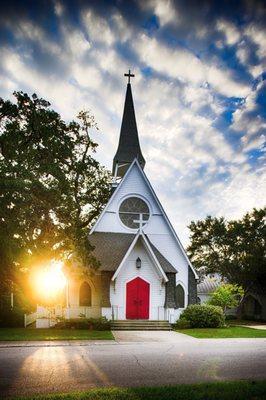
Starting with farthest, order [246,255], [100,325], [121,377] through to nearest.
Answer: [246,255]
[100,325]
[121,377]

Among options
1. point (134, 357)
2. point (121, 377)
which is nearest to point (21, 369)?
point (121, 377)

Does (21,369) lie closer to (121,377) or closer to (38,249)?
(121,377)

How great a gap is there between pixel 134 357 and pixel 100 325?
9417 mm

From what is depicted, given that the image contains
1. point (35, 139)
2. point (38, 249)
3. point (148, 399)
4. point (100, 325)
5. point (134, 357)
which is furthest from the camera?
point (100, 325)

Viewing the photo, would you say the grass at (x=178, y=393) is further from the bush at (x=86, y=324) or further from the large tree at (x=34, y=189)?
the bush at (x=86, y=324)

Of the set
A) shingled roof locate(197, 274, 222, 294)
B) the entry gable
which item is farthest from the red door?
shingled roof locate(197, 274, 222, 294)

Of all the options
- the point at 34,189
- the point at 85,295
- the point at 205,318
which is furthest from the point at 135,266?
the point at 34,189

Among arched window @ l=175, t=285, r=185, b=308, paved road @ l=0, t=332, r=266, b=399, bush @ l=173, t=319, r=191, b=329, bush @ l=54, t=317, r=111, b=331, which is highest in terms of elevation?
paved road @ l=0, t=332, r=266, b=399

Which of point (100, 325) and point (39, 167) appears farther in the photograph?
point (100, 325)

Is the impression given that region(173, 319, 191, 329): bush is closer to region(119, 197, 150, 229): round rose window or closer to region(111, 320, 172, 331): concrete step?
region(111, 320, 172, 331): concrete step

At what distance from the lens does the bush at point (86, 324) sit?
19406 mm

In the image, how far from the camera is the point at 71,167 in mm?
16781

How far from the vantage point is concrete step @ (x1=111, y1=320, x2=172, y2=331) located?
20172 millimetres

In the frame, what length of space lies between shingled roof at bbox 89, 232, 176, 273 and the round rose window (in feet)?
3.35
